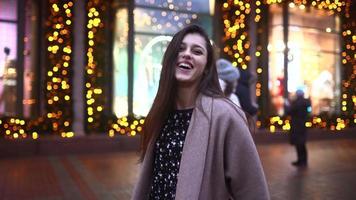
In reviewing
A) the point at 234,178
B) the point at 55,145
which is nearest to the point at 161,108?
the point at 234,178

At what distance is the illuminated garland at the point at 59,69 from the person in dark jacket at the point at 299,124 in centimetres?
507

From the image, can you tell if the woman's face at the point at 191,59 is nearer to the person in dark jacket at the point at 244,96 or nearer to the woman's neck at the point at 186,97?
the woman's neck at the point at 186,97

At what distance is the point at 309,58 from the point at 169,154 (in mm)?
14531

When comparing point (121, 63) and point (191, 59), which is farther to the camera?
point (121, 63)

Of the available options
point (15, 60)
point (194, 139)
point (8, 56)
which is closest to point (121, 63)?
point (15, 60)

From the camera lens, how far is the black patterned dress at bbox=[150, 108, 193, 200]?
215 cm

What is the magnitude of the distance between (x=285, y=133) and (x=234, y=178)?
40.2 feet

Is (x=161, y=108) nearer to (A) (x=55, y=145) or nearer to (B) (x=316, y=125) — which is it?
(A) (x=55, y=145)

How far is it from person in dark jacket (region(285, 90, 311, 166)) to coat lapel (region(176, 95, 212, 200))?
323 inches

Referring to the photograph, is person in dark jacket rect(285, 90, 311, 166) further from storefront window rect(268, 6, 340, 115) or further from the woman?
the woman

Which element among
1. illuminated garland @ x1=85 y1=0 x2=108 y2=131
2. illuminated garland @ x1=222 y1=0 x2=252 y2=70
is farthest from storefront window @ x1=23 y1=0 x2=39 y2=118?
illuminated garland @ x1=222 y1=0 x2=252 y2=70

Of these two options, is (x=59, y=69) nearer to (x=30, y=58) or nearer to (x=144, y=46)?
(x=30, y=58)

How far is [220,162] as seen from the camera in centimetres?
201

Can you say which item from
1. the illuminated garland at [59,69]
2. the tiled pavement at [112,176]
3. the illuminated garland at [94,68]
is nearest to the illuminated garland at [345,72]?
the tiled pavement at [112,176]
